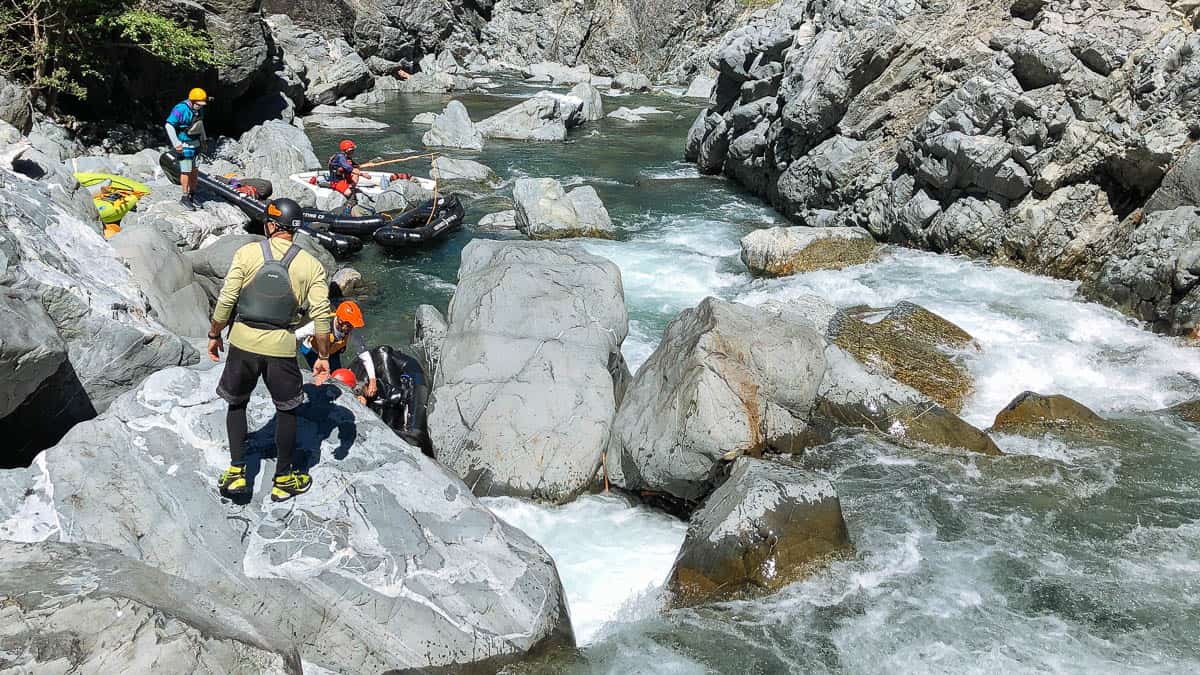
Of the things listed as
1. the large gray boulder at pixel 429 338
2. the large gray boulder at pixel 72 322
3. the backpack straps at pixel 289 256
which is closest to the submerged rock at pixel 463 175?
the large gray boulder at pixel 429 338

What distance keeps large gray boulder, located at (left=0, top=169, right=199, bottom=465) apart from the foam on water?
3.78m

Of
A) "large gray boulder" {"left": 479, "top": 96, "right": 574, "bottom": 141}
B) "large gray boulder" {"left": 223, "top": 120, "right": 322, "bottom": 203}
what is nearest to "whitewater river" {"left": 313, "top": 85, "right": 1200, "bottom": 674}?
"large gray boulder" {"left": 223, "top": 120, "right": 322, "bottom": 203}

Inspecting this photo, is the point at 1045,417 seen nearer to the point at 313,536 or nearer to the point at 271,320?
the point at 313,536

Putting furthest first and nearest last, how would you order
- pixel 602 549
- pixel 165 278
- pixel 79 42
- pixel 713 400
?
pixel 79 42, pixel 165 278, pixel 713 400, pixel 602 549

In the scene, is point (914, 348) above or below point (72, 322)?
below

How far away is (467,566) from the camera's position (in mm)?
6441

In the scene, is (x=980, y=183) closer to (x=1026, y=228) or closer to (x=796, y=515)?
(x=1026, y=228)

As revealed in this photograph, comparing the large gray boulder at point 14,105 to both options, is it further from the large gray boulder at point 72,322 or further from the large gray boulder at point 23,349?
the large gray boulder at point 23,349

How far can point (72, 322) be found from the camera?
25.7ft

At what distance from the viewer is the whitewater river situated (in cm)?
660

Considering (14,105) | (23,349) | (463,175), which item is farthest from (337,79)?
(23,349)

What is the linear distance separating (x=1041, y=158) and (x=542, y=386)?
10.3 m

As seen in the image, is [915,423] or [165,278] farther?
[165,278]

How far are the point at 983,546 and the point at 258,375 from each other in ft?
21.3
